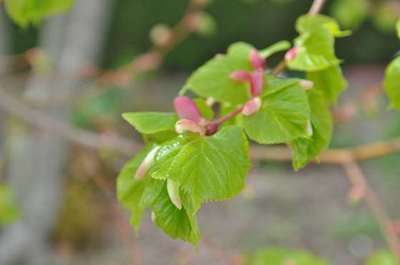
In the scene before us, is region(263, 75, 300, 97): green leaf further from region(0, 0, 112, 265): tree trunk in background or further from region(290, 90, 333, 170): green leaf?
region(0, 0, 112, 265): tree trunk in background

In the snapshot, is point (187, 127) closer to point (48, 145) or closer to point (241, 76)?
point (241, 76)

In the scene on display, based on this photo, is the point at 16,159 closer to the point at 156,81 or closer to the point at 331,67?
the point at 331,67

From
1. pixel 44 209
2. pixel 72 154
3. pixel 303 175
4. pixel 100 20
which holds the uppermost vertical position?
pixel 100 20

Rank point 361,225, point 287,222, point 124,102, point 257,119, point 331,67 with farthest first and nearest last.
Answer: point 124,102, point 287,222, point 361,225, point 331,67, point 257,119

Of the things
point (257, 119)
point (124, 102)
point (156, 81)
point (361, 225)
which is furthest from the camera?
point (156, 81)

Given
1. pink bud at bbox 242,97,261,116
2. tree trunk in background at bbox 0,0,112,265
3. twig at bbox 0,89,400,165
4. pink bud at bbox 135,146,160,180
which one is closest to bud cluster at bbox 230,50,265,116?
pink bud at bbox 242,97,261,116

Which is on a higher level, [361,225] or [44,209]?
[44,209]

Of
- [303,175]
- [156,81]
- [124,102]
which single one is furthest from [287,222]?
[156,81]

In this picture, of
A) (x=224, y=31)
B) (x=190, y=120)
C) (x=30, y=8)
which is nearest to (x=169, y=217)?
(x=190, y=120)
